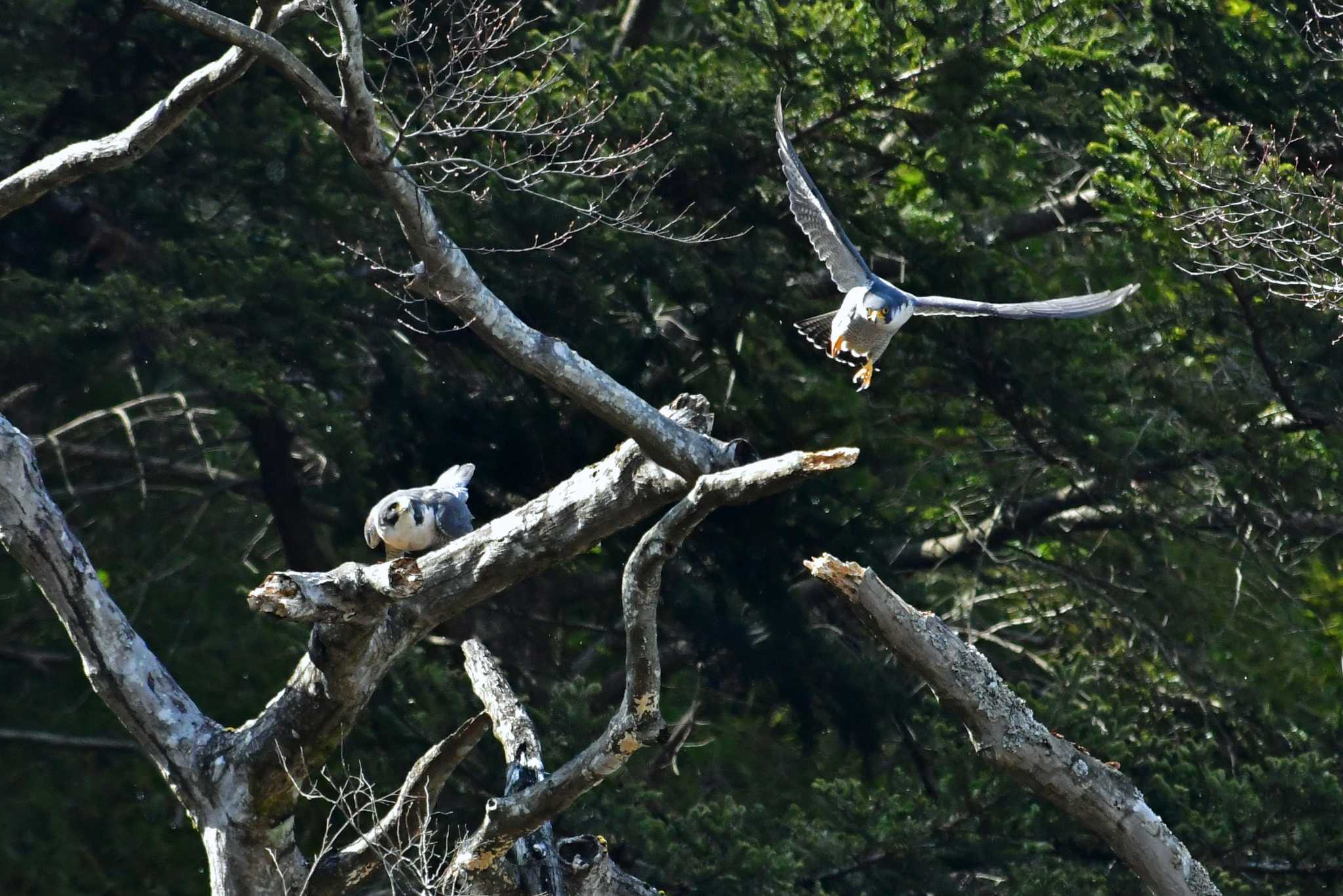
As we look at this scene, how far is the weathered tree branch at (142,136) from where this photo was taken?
17.0 feet

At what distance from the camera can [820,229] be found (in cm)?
634

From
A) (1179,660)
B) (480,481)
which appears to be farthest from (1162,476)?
(480,481)

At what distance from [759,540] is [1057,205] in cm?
331

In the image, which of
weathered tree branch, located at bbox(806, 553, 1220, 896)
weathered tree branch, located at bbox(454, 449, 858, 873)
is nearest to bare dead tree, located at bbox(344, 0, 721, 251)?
weathered tree branch, located at bbox(454, 449, 858, 873)

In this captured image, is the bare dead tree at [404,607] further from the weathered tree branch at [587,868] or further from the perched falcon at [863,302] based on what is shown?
the perched falcon at [863,302]

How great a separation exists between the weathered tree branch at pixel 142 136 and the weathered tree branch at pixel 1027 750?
2499 mm

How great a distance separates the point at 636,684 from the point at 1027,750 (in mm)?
1136

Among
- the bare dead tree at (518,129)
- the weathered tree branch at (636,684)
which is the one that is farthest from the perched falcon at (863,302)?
the weathered tree branch at (636,684)

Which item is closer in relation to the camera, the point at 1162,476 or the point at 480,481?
the point at 480,481

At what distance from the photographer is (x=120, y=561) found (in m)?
9.48

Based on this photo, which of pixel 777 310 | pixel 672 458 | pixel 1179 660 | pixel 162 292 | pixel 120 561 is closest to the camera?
pixel 672 458

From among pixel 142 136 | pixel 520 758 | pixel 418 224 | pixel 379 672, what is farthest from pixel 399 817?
pixel 142 136

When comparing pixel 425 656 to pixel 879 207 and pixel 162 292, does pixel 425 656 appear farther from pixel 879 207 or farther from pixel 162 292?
pixel 879 207

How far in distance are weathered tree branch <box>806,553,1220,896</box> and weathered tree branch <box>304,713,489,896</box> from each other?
1451 millimetres
